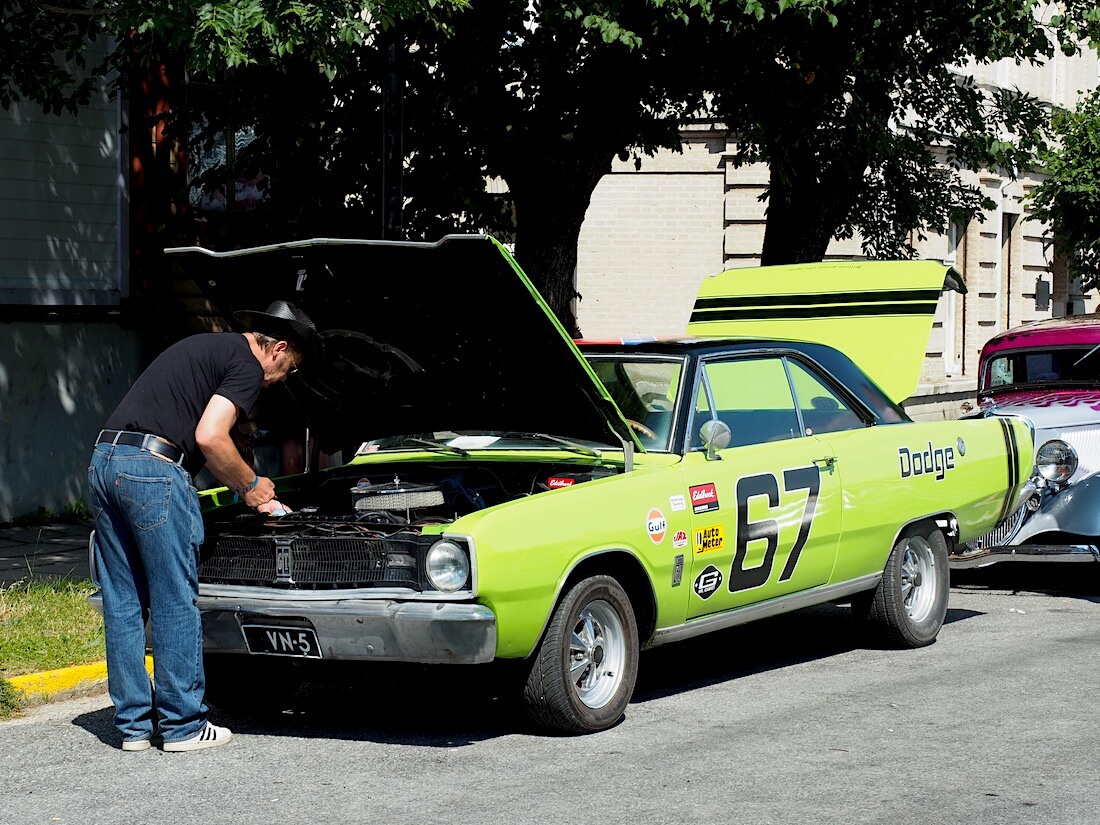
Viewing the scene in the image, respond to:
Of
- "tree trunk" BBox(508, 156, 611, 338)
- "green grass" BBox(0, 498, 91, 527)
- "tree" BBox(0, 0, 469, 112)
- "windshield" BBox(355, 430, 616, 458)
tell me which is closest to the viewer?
"windshield" BBox(355, 430, 616, 458)

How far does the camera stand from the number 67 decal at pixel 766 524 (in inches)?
272

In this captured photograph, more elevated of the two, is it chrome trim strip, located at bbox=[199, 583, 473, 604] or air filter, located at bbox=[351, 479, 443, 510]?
air filter, located at bbox=[351, 479, 443, 510]

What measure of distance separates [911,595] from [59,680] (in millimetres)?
4404

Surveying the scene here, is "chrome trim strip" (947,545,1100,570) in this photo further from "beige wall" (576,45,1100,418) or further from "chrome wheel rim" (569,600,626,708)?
"beige wall" (576,45,1100,418)

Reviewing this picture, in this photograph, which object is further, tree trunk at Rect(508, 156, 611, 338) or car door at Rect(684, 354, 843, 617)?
tree trunk at Rect(508, 156, 611, 338)

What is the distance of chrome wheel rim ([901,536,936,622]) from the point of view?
8.23m

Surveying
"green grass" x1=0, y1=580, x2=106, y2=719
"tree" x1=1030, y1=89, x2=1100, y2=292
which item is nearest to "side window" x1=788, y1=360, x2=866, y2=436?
"green grass" x1=0, y1=580, x2=106, y2=719

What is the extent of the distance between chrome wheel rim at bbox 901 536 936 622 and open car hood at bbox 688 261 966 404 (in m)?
0.92

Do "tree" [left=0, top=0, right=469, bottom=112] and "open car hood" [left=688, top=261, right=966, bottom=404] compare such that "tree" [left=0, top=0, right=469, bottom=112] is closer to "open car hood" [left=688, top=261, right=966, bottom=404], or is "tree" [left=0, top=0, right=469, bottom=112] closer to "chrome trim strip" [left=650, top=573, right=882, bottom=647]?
"open car hood" [left=688, top=261, right=966, bottom=404]

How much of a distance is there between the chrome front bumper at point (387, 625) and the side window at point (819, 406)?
8.57 feet

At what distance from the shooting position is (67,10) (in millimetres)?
10992

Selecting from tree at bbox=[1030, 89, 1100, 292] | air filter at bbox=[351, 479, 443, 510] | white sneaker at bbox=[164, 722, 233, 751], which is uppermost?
tree at bbox=[1030, 89, 1100, 292]

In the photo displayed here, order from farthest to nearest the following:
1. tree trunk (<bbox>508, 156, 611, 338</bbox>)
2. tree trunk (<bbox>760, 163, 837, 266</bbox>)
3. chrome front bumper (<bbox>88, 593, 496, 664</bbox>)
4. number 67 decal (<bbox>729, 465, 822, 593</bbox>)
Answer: tree trunk (<bbox>760, 163, 837, 266</bbox>)
tree trunk (<bbox>508, 156, 611, 338</bbox>)
number 67 decal (<bbox>729, 465, 822, 593</bbox>)
chrome front bumper (<bbox>88, 593, 496, 664</bbox>)

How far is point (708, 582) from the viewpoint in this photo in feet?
22.2
